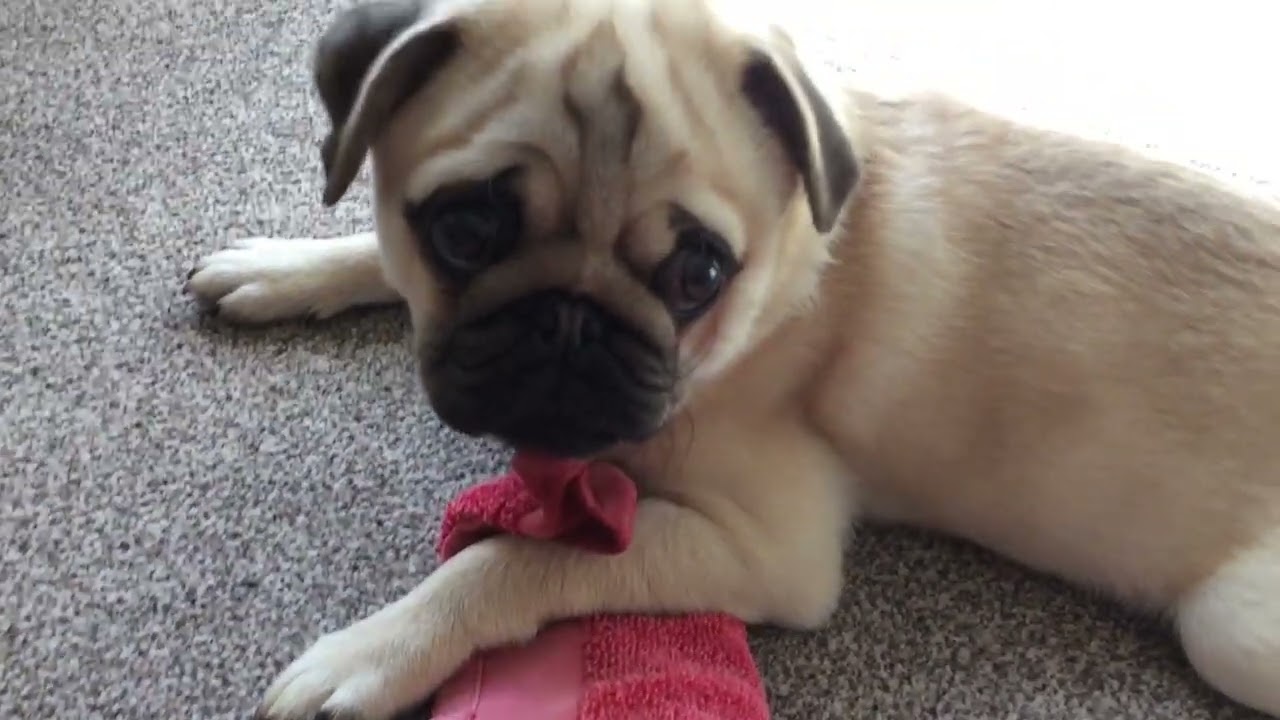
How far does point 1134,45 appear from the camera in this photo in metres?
2.87

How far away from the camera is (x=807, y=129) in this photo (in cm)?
149

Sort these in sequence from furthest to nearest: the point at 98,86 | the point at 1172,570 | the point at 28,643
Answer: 1. the point at 98,86
2. the point at 1172,570
3. the point at 28,643

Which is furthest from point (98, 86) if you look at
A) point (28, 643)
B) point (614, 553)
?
point (614, 553)

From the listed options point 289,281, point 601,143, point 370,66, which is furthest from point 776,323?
point 289,281

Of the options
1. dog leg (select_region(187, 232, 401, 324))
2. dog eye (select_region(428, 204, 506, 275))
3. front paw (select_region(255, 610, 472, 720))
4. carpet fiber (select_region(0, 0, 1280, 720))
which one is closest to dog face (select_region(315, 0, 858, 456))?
dog eye (select_region(428, 204, 506, 275))

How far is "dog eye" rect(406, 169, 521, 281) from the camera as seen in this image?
4.75 feet

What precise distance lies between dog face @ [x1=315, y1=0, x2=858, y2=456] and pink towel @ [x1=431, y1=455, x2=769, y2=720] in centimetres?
14

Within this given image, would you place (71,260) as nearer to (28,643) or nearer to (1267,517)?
(28,643)

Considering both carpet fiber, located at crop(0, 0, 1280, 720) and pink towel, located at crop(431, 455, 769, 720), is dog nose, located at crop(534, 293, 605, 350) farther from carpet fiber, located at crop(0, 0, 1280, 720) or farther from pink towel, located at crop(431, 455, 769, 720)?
carpet fiber, located at crop(0, 0, 1280, 720)

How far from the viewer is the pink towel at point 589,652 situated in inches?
61.6

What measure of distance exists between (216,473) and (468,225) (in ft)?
2.02

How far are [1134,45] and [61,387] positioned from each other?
207 cm

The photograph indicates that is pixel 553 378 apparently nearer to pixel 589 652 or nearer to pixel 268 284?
pixel 589 652

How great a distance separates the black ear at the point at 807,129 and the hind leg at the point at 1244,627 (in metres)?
0.66
